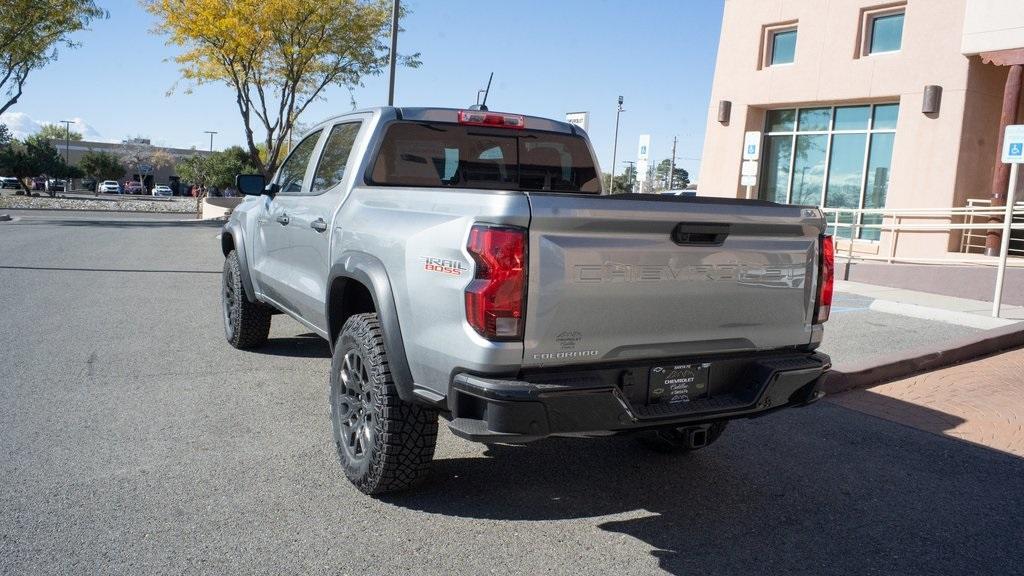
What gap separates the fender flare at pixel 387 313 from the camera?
3684mm

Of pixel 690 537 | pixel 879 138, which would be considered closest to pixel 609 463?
pixel 690 537

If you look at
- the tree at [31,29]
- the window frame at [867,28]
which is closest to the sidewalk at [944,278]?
the window frame at [867,28]

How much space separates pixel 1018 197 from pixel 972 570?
1464 cm

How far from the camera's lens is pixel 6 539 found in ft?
11.2

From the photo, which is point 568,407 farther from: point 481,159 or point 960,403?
point 960,403

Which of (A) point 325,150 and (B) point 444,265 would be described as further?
(A) point 325,150

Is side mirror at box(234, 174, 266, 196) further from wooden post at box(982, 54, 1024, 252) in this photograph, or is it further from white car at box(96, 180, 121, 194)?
white car at box(96, 180, 121, 194)

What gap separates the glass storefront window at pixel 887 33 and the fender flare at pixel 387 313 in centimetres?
1714

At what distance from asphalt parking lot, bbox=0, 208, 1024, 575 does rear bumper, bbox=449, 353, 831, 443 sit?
0.58 meters

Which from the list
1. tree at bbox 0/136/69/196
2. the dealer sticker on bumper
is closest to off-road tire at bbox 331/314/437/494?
the dealer sticker on bumper

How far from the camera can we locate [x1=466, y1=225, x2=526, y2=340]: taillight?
3223 millimetres

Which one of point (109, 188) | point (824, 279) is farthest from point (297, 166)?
point (109, 188)

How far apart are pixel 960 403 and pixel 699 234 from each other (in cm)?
437

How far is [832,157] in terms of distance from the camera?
19.6 meters
